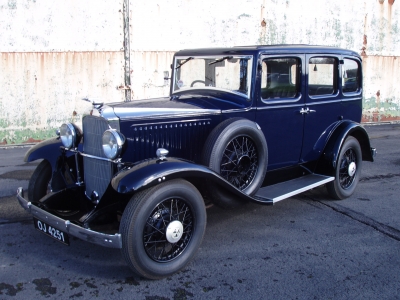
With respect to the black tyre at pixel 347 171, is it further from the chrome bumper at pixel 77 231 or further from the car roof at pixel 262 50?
the chrome bumper at pixel 77 231

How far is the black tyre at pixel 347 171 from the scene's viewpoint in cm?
498

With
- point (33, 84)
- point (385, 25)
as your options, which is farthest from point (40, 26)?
point (385, 25)

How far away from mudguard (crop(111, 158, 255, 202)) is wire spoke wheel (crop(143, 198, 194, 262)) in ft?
Answer: 0.79

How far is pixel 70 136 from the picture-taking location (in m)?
3.96

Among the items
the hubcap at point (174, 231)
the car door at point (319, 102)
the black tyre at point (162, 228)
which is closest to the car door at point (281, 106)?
the car door at point (319, 102)

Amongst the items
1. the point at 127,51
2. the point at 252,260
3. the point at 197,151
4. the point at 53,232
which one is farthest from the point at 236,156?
the point at 127,51

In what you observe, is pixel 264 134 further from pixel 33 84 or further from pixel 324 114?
pixel 33 84

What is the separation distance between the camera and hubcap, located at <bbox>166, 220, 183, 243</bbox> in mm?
3262

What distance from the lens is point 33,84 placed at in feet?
27.9

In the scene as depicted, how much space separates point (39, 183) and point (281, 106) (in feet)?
8.34

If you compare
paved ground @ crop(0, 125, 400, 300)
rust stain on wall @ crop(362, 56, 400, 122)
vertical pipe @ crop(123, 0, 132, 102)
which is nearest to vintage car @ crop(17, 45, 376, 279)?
paved ground @ crop(0, 125, 400, 300)

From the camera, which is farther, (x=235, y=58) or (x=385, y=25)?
(x=385, y=25)

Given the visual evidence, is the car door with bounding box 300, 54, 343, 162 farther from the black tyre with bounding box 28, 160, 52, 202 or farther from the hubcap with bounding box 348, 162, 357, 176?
the black tyre with bounding box 28, 160, 52, 202

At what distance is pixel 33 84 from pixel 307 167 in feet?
19.5
